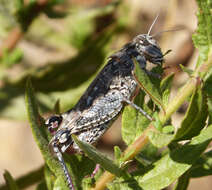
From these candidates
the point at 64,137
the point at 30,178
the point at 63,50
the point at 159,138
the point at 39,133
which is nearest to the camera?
the point at 159,138

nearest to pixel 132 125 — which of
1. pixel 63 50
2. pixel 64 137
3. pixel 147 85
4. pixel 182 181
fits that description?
pixel 147 85

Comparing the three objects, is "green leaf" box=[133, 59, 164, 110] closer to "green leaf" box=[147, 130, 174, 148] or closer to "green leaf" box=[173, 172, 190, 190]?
"green leaf" box=[147, 130, 174, 148]

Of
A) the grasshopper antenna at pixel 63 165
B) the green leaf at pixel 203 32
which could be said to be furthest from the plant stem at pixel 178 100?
the grasshopper antenna at pixel 63 165

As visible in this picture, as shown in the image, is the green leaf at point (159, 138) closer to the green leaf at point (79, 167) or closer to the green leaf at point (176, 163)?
the green leaf at point (176, 163)

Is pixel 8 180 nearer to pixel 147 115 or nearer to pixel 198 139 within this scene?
pixel 147 115

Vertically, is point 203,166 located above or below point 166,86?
below

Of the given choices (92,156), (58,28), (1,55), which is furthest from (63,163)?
(58,28)

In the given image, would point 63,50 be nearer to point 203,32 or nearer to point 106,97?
point 106,97
